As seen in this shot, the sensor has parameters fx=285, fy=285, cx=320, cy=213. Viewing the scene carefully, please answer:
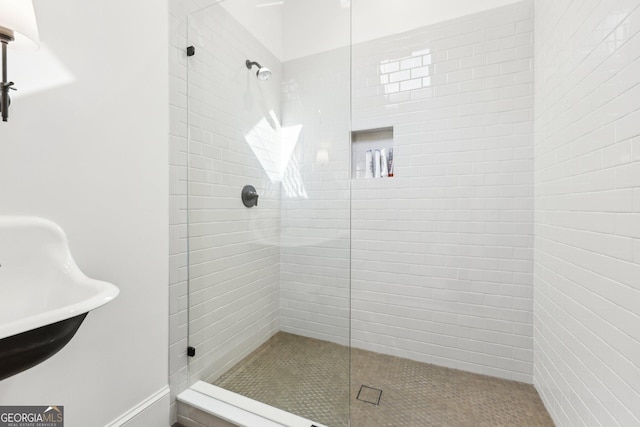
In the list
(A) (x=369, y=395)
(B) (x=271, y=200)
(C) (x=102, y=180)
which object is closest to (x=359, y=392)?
(A) (x=369, y=395)

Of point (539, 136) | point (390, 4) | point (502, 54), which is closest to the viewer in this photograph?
point (539, 136)

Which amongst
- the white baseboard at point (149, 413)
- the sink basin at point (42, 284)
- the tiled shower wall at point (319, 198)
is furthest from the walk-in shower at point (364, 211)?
the sink basin at point (42, 284)

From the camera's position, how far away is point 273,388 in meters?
1.50

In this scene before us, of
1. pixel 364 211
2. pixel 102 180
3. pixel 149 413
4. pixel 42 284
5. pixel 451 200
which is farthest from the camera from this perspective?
pixel 364 211

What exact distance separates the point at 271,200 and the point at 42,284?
0.96 meters

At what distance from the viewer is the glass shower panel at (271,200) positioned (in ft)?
4.89

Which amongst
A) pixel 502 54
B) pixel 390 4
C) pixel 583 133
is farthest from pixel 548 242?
pixel 390 4

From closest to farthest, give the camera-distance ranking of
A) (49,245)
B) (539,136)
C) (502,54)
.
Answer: (49,245) → (539,136) → (502,54)

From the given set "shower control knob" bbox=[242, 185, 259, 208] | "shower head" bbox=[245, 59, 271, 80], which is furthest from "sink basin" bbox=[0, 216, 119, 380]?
"shower head" bbox=[245, 59, 271, 80]

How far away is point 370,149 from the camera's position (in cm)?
225

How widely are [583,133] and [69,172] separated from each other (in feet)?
6.78

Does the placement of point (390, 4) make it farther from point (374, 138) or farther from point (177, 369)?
point (177, 369)

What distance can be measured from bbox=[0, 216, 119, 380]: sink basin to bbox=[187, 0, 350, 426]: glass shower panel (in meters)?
0.64

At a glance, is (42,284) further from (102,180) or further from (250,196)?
(250,196)
